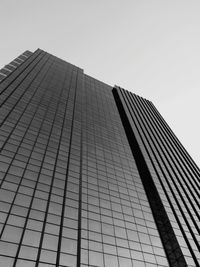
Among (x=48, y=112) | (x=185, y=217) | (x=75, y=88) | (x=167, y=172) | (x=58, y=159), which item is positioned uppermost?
(x=75, y=88)

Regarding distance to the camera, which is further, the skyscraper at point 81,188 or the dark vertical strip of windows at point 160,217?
the dark vertical strip of windows at point 160,217

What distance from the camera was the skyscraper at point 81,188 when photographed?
24641 mm

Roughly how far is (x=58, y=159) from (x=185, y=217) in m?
21.8

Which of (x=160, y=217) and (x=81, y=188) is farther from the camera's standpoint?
(x=160, y=217)

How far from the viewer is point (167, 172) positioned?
50781 millimetres

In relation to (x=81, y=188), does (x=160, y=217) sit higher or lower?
lower

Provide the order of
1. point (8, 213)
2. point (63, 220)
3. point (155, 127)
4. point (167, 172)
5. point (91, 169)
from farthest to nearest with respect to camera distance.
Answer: point (155, 127), point (167, 172), point (91, 169), point (63, 220), point (8, 213)

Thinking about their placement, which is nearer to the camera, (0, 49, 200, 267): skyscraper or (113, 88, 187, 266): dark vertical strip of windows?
(0, 49, 200, 267): skyscraper

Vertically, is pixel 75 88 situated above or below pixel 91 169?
above

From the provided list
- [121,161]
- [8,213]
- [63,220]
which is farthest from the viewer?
[121,161]

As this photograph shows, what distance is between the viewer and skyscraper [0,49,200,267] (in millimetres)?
24641

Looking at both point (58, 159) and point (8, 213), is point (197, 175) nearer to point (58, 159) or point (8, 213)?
point (58, 159)

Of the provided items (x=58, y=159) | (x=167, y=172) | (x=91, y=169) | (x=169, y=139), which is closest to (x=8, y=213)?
(x=58, y=159)

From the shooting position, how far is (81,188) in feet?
110
